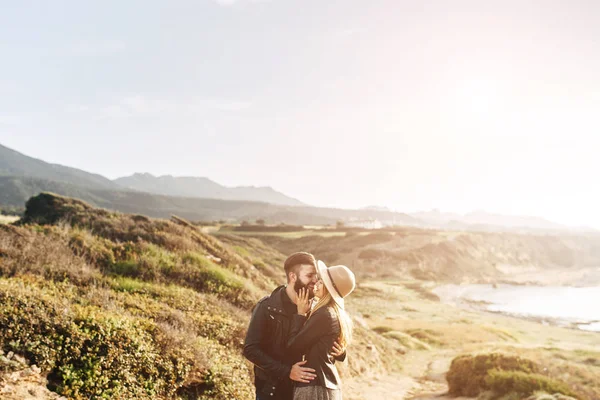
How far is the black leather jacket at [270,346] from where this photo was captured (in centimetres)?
450

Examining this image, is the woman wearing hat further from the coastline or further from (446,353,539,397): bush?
the coastline

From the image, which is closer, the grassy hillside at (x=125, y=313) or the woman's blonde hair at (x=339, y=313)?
the woman's blonde hair at (x=339, y=313)

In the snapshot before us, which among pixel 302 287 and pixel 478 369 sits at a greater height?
pixel 302 287

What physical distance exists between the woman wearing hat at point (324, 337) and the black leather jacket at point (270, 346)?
0.85ft

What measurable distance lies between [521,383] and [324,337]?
12455 millimetres

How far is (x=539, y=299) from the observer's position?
78000mm

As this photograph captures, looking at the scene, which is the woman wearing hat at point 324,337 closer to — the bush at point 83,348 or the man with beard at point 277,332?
the man with beard at point 277,332

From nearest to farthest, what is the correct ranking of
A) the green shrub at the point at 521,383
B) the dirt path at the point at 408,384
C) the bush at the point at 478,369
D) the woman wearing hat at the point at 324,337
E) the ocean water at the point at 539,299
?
the woman wearing hat at the point at 324,337 < the green shrub at the point at 521,383 < the dirt path at the point at 408,384 < the bush at the point at 478,369 < the ocean water at the point at 539,299

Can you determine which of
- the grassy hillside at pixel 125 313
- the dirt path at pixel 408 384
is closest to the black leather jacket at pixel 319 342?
the grassy hillside at pixel 125 313

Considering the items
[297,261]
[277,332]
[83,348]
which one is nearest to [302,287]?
[297,261]

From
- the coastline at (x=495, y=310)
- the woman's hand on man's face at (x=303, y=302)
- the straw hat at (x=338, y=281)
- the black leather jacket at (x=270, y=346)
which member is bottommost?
the coastline at (x=495, y=310)

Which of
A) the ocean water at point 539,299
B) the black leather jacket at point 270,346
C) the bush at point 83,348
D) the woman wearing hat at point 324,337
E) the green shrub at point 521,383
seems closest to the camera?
the woman wearing hat at point 324,337

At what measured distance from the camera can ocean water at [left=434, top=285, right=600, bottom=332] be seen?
6081 cm

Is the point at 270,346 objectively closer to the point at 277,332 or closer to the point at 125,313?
the point at 277,332
